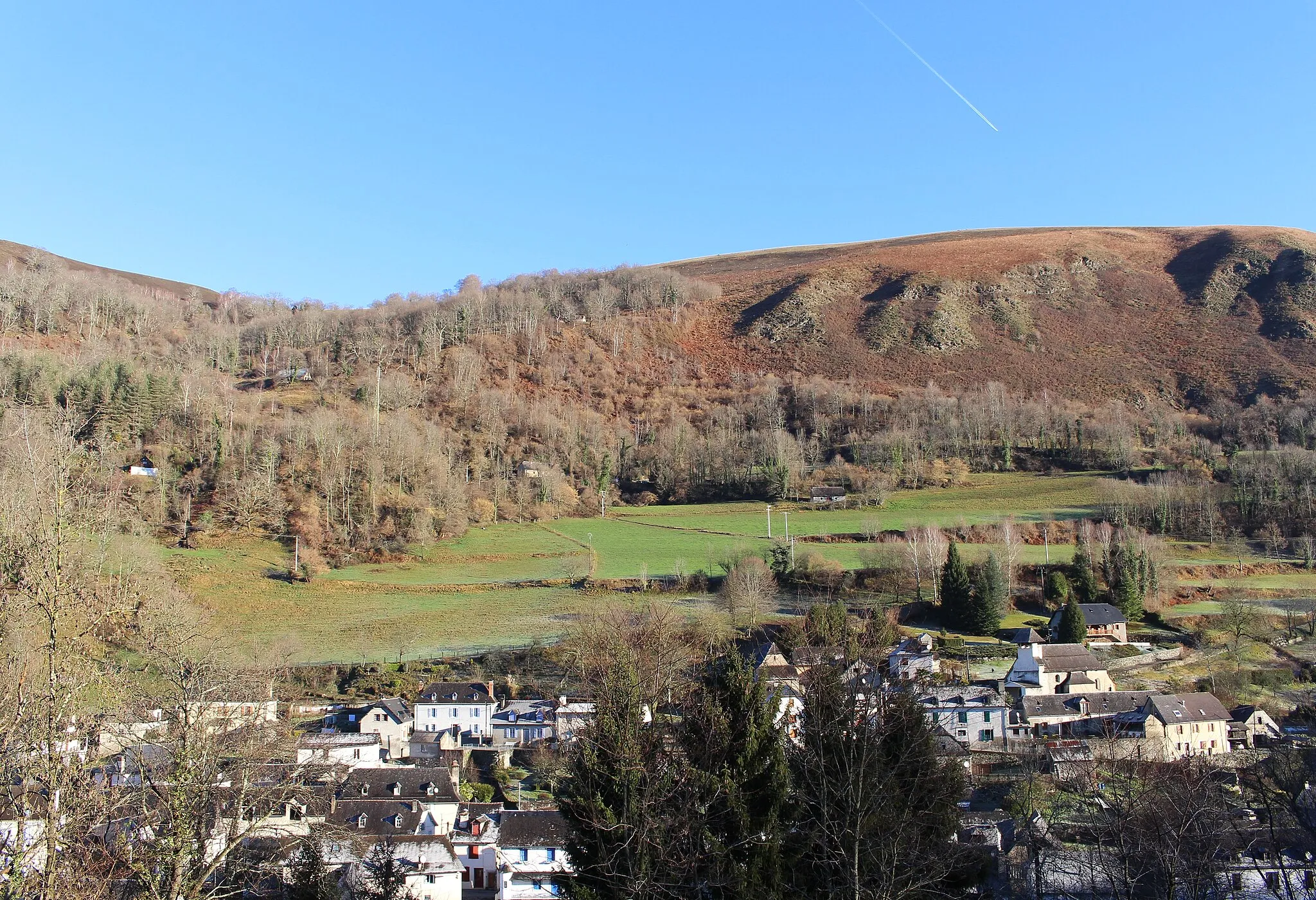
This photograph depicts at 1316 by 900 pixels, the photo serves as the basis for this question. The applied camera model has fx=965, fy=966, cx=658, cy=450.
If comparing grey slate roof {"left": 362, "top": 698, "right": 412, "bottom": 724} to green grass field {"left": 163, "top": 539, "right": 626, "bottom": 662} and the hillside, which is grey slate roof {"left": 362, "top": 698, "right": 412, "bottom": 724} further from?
the hillside

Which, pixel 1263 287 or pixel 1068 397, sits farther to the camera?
pixel 1263 287

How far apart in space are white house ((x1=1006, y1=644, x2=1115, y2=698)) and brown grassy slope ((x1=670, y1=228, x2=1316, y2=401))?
227 feet

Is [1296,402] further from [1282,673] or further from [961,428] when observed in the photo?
[1282,673]

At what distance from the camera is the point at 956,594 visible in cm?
4891

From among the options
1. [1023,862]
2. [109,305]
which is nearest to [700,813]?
[1023,862]

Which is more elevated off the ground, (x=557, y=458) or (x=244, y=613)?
(x=557, y=458)

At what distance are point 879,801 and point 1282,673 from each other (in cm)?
3769

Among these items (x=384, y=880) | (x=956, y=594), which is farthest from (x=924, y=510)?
(x=384, y=880)

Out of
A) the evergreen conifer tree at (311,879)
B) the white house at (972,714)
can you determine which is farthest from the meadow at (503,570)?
the evergreen conifer tree at (311,879)

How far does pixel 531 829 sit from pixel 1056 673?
83.9 feet

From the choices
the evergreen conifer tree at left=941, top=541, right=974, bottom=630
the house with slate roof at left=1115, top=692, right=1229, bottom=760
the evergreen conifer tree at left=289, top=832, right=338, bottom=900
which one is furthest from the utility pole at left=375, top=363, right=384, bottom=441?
the evergreen conifer tree at left=289, top=832, right=338, bottom=900

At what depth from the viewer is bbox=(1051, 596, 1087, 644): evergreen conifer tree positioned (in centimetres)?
4528

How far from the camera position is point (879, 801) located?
13789mm

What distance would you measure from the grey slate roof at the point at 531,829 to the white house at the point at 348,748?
7.43 metres
